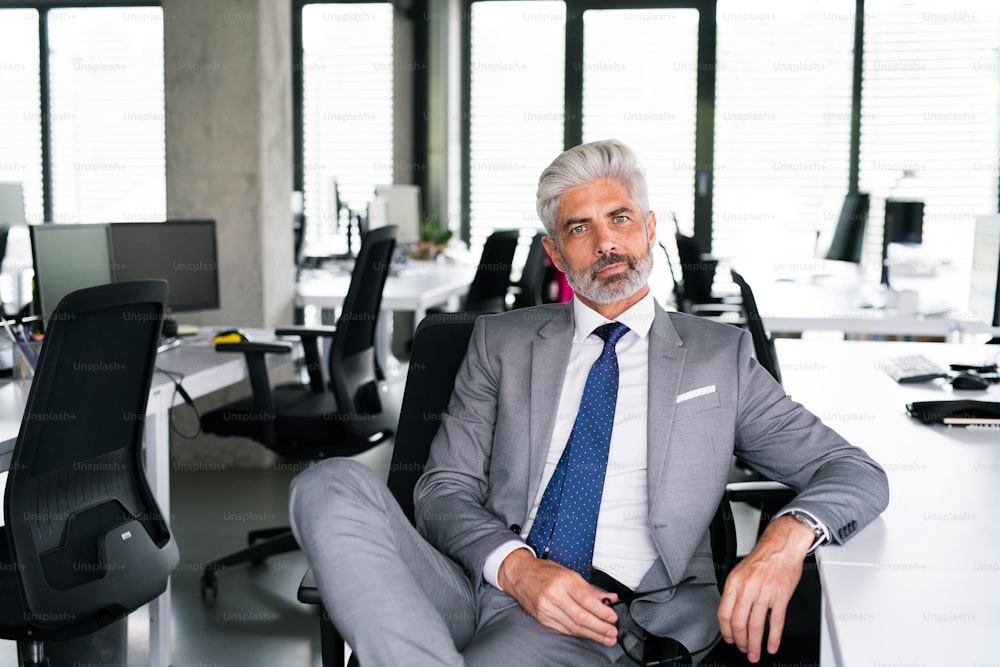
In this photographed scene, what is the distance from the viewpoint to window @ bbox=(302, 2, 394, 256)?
9.28 meters

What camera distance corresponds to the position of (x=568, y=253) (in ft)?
7.34

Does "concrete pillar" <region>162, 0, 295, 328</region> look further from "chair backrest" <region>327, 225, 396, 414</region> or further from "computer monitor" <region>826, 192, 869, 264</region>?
"computer monitor" <region>826, 192, 869, 264</region>

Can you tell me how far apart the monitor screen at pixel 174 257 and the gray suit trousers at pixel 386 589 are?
254 centimetres

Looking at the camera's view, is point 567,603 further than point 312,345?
No

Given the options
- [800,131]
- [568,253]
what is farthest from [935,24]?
[568,253]

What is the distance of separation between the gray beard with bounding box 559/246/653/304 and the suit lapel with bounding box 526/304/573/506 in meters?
0.09

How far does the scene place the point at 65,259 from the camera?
3506mm

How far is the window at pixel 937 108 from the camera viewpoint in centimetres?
889

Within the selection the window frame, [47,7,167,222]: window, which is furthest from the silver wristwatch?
the window frame

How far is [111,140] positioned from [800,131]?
5.97 meters

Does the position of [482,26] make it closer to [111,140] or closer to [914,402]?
[111,140]

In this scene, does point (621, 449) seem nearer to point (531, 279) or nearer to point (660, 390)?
point (660, 390)

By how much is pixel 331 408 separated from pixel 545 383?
6.16 ft

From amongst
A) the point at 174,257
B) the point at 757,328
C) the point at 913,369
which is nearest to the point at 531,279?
the point at 174,257
